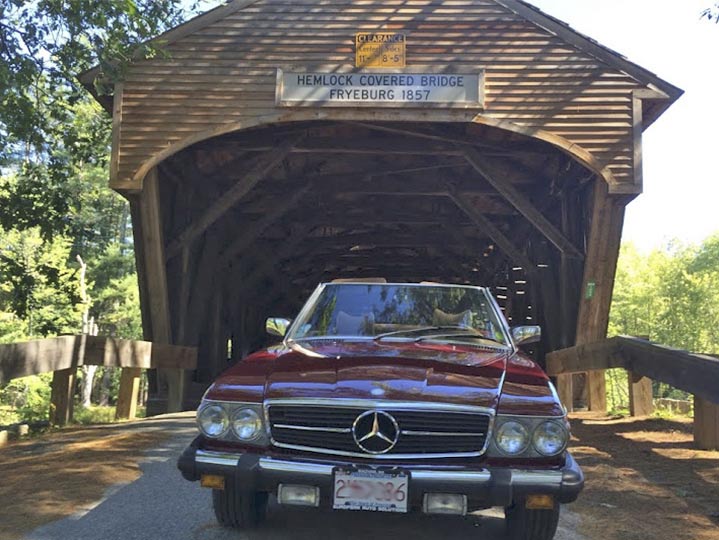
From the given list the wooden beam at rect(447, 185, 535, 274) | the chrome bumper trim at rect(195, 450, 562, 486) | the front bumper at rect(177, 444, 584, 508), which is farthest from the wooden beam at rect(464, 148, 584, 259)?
the chrome bumper trim at rect(195, 450, 562, 486)

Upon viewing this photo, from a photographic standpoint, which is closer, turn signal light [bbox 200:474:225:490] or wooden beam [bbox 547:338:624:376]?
turn signal light [bbox 200:474:225:490]

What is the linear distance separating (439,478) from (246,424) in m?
1.00

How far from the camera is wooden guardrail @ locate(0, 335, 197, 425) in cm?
622

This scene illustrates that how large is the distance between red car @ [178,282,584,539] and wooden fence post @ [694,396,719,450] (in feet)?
10.1

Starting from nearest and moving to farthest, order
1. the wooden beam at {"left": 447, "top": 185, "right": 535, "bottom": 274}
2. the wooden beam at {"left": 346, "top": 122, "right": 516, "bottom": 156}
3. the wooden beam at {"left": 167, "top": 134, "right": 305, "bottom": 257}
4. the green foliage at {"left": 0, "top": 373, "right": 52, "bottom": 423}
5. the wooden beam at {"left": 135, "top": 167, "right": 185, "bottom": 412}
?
the wooden beam at {"left": 135, "top": 167, "right": 185, "bottom": 412} → the wooden beam at {"left": 346, "top": 122, "right": 516, "bottom": 156} → the wooden beam at {"left": 167, "top": 134, "right": 305, "bottom": 257} → the wooden beam at {"left": 447, "top": 185, "right": 535, "bottom": 274} → the green foliage at {"left": 0, "top": 373, "right": 52, "bottom": 423}

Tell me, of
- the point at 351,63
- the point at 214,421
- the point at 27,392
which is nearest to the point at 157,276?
the point at 351,63

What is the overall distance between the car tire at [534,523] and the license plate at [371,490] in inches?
26.9

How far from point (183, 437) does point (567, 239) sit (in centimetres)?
744

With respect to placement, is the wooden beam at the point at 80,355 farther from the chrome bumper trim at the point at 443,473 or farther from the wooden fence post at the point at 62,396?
the chrome bumper trim at the point at 443,473

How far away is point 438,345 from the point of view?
4008 mm

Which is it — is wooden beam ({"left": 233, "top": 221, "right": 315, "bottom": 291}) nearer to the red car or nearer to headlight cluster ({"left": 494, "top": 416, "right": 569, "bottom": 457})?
the red car

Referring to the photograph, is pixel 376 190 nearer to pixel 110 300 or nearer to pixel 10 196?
pixel 10 196

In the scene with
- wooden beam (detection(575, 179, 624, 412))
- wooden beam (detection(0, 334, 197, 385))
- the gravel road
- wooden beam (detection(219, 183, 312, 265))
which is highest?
wooden beam (detection(219, 183, 312, 265))

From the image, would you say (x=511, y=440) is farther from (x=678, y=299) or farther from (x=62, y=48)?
(x=678, y=299)
